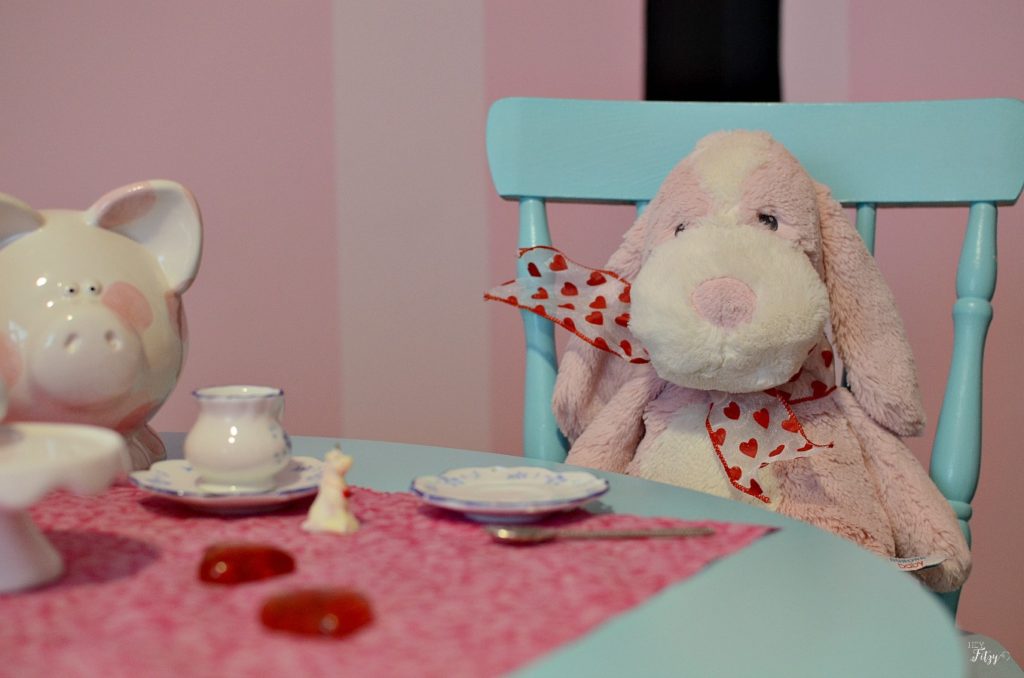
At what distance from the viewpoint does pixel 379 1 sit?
1736 millimetres

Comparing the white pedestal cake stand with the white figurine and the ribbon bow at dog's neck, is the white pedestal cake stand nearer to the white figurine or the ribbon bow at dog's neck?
the white figurine

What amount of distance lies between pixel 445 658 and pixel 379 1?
151 cm

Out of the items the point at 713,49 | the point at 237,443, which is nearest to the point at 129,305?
the point at 237,443

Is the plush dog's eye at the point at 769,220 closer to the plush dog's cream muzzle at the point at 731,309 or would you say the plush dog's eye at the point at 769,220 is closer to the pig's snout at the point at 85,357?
the plush dog's cream muzzle at the point at 731,309

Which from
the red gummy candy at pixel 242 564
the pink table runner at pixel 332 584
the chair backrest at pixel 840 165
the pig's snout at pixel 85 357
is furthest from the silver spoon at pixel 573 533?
the chair backrest at pixel 840 165

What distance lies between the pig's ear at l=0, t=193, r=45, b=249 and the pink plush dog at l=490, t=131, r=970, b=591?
0.51 metres

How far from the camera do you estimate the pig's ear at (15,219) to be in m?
0.71

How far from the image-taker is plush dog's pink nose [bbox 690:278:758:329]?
0.90m

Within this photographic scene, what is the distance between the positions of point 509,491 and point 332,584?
7.6 inches

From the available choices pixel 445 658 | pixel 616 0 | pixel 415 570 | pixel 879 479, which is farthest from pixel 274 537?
pixel 616 0

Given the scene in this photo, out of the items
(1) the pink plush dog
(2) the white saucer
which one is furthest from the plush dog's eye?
(2) the white saucer

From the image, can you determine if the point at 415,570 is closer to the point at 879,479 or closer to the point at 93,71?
the point at 879,479

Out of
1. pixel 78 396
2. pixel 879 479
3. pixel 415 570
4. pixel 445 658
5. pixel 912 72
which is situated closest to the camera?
pixel 445 658

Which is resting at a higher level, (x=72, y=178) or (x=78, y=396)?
(x=72, y=178)
